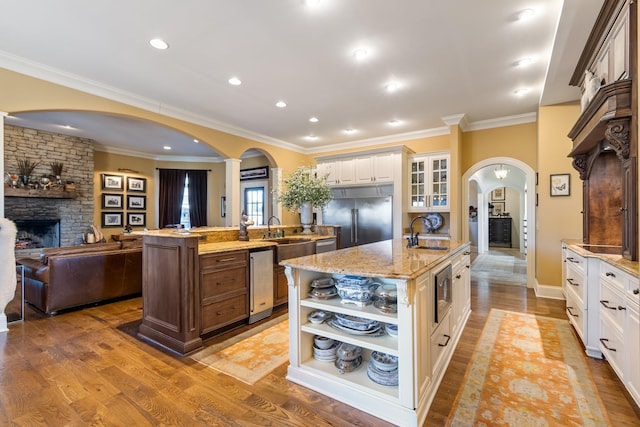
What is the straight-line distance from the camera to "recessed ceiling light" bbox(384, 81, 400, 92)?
367 cm

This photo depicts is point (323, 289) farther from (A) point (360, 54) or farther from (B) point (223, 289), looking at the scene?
(A) point (360, 54)

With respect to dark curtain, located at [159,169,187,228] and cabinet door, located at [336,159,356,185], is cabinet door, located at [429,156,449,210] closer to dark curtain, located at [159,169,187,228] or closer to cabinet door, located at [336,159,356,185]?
cabinet door, located at [336,159,356,185]

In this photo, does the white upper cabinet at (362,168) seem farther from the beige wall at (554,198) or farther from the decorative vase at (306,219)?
the beige wall at (554,198)

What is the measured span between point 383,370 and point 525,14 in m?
2.93

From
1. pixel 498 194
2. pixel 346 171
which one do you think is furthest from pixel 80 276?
pixel 498 194

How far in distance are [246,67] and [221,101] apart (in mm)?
1138

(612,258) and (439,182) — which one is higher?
(439,182)

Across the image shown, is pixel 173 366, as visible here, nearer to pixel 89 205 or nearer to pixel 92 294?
pixel 92 294

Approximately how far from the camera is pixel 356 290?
1938 mm

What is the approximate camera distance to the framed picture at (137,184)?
25.2 feet

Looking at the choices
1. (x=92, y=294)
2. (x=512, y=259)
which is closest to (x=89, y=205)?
(x=92, y=294)

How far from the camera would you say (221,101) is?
4.21 metres

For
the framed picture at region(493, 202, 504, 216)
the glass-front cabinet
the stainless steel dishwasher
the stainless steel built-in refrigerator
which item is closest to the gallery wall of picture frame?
the stainless steel built-in refrigerator

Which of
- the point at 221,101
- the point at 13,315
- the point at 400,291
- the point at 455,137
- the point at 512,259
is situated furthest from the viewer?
the point at 512,259
